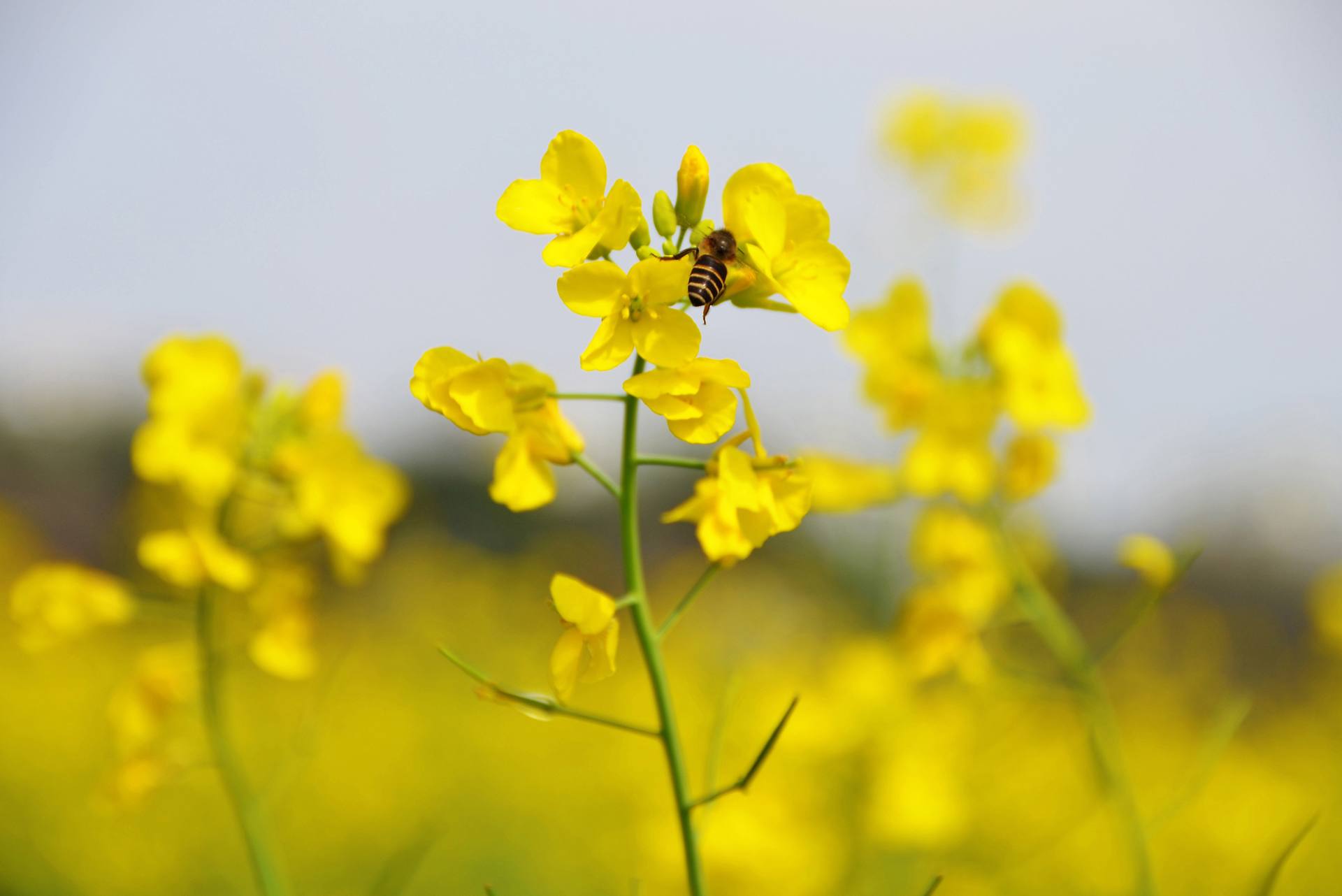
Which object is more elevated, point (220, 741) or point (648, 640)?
point (648, 640)

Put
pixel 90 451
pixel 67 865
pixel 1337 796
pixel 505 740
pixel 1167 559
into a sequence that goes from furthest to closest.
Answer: pixel 90 451 → pixel 505 740 → pixel 1337 796 → pixel 67 865 → pixel 1167 559

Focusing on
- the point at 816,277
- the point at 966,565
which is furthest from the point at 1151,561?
the point at 816,277

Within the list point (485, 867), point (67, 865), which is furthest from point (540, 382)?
point (67, 865)

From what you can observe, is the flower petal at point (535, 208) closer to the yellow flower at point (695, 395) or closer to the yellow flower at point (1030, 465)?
the yellow flower at point (695, 395)

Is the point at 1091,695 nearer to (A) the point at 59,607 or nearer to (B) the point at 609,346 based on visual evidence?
(B) the point at 609,346

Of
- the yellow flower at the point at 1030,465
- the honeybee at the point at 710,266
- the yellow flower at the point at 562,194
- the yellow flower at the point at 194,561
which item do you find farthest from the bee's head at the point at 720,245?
the yellow flower at the point at 1030,465

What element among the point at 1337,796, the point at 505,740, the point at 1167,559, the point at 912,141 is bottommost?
the point at 505,740

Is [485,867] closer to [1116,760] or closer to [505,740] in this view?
[505,740]
